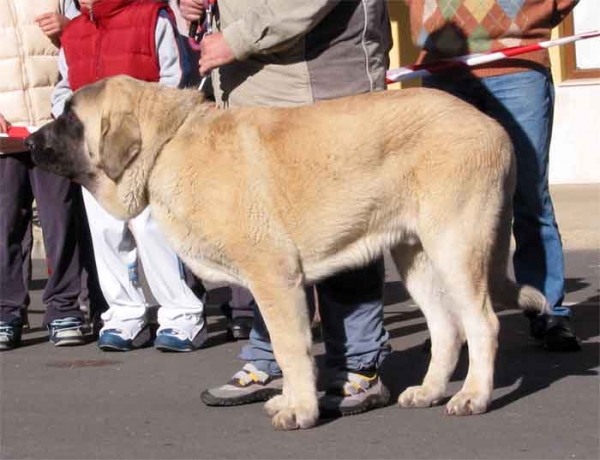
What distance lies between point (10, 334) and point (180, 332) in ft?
3.41

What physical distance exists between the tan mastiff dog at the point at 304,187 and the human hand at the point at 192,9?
2.90ft

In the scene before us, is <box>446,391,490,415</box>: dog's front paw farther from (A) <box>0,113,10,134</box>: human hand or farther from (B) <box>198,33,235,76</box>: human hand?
(A) <box>0,113,10,134</box>: human hand

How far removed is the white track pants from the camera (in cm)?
738

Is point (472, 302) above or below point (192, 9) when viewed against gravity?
below

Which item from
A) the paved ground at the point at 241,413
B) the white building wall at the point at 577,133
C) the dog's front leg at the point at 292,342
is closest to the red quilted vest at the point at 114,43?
the paved ground at the point at 241,413

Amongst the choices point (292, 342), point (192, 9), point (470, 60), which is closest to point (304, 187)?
point (292, 342)

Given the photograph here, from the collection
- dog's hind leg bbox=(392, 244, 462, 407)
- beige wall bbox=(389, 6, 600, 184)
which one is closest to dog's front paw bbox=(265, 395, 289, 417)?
dog's hind leg bbox=(392, 244, 462, 407)

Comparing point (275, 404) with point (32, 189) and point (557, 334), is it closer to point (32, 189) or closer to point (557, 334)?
point (557, 334)

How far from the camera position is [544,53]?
705cm

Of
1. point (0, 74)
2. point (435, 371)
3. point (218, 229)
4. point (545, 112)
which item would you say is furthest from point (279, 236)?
point (0, 74)

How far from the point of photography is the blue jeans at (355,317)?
590 cm

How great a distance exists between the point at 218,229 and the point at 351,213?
0.55 meters

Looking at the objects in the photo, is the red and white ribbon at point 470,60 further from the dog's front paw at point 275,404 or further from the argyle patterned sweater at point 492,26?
the dog's front paw at point 275,404

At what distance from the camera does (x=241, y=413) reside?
5.88 m
